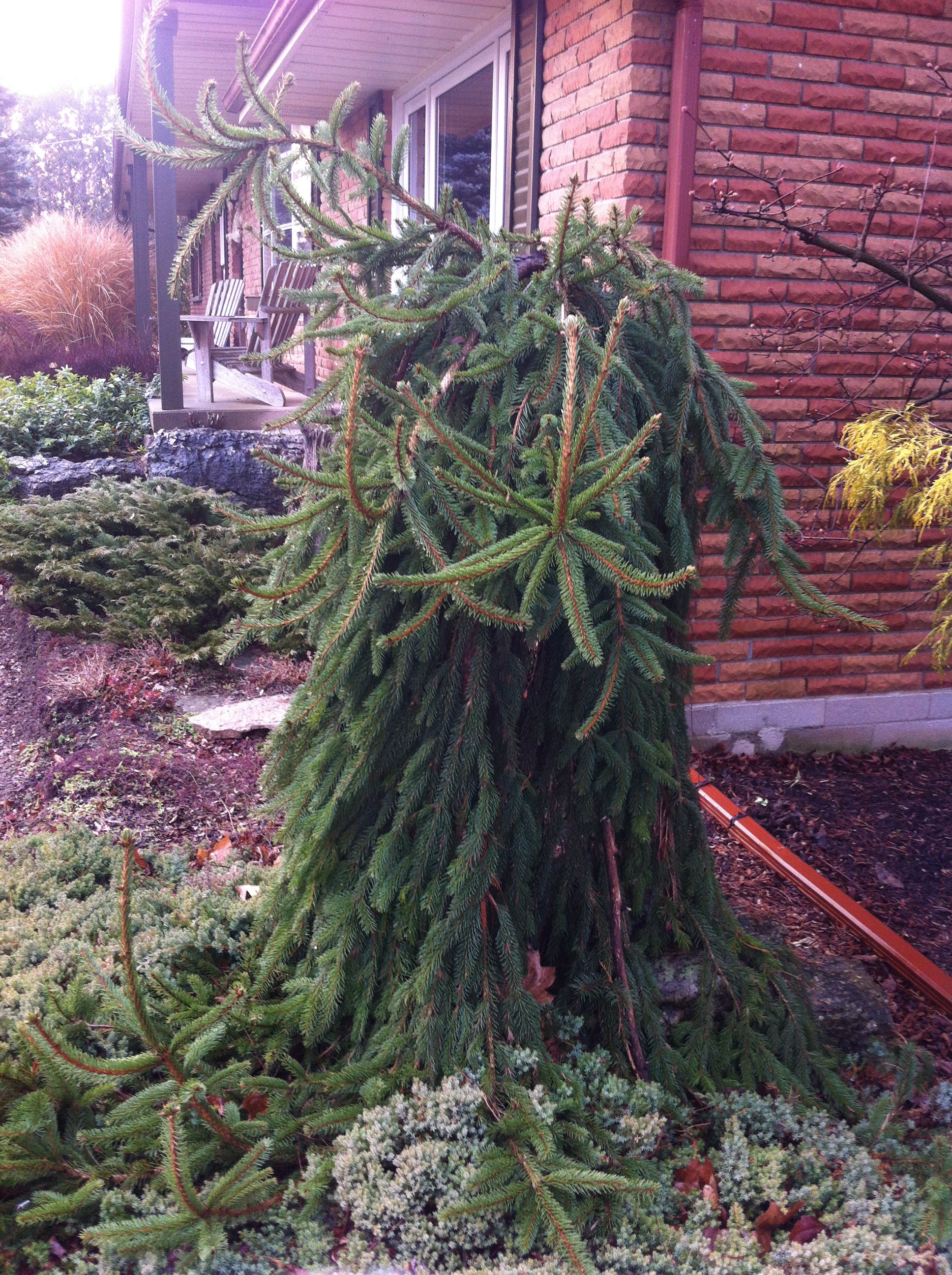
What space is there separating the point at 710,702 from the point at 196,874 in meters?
2.67

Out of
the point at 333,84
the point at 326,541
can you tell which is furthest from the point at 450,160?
the point at 326,541

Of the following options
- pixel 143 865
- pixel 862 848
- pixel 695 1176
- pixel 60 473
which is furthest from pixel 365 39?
pixel 695 1176

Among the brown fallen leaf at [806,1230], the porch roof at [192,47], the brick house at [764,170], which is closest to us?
the brown fallen leaf at [806,1230]

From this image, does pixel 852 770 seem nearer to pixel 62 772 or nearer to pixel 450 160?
pixel 62 772

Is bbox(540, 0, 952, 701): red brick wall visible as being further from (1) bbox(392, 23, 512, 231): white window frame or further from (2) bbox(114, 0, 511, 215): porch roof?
(2) bbox(114, 0, 511, 215): porch roof

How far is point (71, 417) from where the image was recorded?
31.6 feet

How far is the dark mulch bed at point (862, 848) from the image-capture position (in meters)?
3.35

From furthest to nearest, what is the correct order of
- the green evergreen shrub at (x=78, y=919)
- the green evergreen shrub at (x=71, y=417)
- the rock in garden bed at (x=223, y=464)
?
the green evergreen shrub at (x=71, y=417) → the rock in garden bed at (x=223, y=464) → the green evergreen shrub at (x=78, y=919)

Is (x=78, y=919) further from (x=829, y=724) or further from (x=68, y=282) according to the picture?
(x=68, y=282)

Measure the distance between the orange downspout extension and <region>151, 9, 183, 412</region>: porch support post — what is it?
629 centimetres

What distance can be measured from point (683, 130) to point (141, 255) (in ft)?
34.0

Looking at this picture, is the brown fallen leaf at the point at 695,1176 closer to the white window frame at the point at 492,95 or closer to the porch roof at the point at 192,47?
the white window frame at the point at 492,95

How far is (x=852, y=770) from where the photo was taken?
16.1ft

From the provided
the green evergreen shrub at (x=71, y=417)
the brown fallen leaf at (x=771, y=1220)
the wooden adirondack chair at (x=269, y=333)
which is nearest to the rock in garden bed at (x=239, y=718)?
the brown fallen leaf at (x=771, y=1220)
